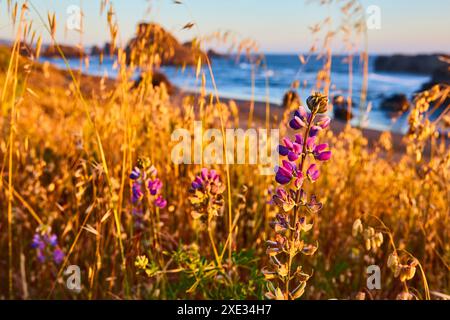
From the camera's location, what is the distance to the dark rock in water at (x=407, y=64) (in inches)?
1248

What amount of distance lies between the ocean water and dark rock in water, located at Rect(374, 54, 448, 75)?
0.52m

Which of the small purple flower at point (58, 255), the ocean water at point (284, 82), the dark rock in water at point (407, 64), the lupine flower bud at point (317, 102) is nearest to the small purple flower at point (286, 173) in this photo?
the lupine flower bud at point (317, 102)

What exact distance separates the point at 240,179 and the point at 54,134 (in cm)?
180

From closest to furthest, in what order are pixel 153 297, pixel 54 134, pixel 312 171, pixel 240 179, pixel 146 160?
pixel 312 171
pixel 146 160
pixel 153 297
pixel 240 179
pixel 54 134

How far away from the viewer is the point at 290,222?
105 centimetres

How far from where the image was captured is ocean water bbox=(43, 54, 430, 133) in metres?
1.88

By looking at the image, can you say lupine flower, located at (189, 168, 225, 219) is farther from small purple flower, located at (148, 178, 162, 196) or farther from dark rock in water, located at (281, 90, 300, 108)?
dark rock in water, located at (281, 90, 300, 108)

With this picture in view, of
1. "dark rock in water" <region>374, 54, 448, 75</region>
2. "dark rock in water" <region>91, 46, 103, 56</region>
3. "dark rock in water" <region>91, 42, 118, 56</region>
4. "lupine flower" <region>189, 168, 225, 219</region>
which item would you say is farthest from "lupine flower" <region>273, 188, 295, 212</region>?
"dark rock in water" <region>374, 54, 448, 75</region>

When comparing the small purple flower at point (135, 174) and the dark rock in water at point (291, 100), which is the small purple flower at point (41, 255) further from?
the dark rock in water at point (291, 100)

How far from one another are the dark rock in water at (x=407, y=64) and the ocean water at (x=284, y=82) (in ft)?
1.71

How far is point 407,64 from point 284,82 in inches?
677

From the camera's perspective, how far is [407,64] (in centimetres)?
3462
